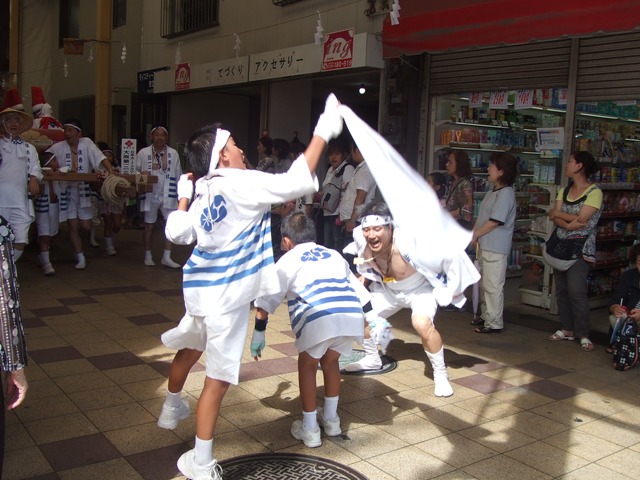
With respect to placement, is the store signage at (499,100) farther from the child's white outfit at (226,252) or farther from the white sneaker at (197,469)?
the white sneaker at (197,469)

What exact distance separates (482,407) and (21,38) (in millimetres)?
20865

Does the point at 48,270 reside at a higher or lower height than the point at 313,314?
lower

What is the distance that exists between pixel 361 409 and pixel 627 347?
8.22ft

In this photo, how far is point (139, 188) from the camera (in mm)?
8367

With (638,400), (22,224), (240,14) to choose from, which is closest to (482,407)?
(638,400)

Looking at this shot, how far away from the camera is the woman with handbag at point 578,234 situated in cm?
584

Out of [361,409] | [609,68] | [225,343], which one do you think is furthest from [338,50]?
[225,343]

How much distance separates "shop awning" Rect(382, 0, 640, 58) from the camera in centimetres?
534

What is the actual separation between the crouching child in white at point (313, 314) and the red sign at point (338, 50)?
17.1 feet

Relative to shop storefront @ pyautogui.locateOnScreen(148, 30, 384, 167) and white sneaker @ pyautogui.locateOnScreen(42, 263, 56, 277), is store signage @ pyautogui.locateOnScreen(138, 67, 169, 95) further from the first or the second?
white sneaker @ pyautogui.locateOnScreen(42, 263, 56, 277)

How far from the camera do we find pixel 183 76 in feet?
40.7

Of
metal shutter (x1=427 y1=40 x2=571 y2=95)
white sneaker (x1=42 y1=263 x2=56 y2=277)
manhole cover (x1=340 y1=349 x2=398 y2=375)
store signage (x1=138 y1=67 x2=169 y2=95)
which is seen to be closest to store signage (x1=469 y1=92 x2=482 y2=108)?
metal shutter (x1=427 y1=40 x2=571 y2=95)

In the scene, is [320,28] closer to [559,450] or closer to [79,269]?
[79,269]

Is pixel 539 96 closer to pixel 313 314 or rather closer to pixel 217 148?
pixel 313 314
